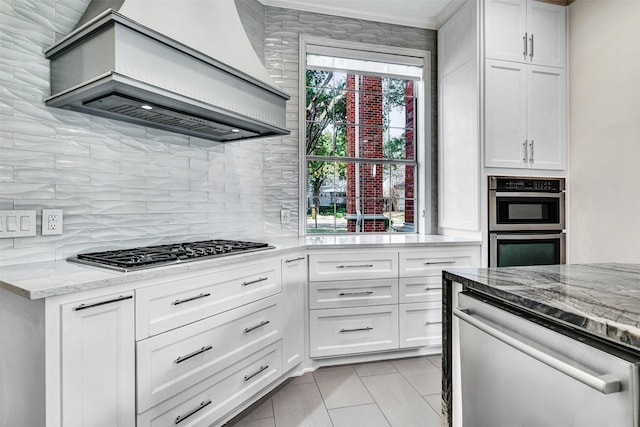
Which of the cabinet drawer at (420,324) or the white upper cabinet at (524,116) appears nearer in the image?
the cabinet drawer at (420,324)

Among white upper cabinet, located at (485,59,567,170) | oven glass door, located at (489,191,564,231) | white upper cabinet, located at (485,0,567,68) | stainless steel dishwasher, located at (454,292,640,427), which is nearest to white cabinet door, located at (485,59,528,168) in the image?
white upper cabinet, located at (485,59,567,170)

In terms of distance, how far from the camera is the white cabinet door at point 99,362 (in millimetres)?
1193

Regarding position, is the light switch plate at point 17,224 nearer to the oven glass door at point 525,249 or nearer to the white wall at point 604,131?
the oven glass door at point 525,249

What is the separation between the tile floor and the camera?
193cm

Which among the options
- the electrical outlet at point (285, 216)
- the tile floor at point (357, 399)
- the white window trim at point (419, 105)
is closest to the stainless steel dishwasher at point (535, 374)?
the tile floor at point (357, 399)

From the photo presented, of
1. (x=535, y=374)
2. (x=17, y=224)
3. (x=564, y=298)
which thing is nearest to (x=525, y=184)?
(x=564, y=298)

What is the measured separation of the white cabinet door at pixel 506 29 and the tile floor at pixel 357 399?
2.44 metres

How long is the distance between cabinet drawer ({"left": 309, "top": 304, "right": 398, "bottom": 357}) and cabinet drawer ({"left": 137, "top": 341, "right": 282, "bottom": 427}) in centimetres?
38

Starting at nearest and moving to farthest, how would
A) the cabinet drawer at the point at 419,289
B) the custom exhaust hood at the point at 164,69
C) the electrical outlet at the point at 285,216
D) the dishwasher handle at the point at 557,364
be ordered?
the dishwasher handle at the point at 557,364, the custom exhaust hood at the point at 164,69, the cabinet drawer at the point at 419,289, the electrical outlet at the point at 285,216

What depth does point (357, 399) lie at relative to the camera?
214 centimetres

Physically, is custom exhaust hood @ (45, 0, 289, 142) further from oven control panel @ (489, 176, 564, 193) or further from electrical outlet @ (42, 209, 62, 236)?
oven control panel @ (489, 176, 564, 193)

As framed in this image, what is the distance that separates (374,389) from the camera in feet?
7.42

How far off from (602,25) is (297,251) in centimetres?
281

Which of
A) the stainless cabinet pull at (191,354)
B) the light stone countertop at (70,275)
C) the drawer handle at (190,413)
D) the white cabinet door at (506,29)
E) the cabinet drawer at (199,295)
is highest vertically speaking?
the white cabinet door at (506,29)
